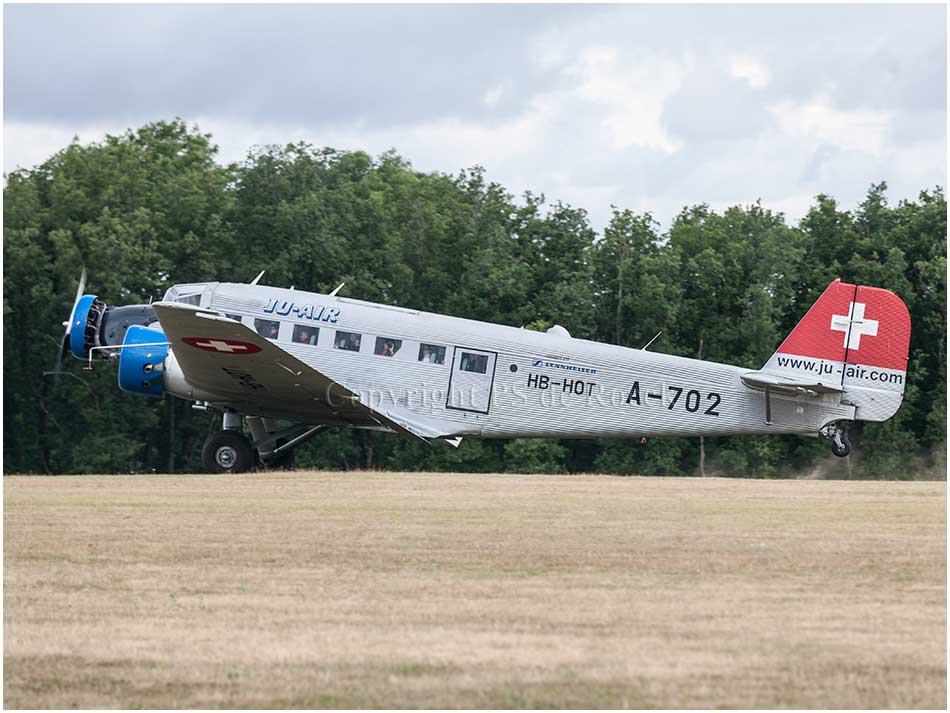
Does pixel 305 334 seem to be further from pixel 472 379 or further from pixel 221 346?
pixel 472 379

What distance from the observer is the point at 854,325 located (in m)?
21.8

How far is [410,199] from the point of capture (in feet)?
160

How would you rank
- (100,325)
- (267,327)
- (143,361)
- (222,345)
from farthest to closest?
(100,325), (143,361), (267,327), (222,345)

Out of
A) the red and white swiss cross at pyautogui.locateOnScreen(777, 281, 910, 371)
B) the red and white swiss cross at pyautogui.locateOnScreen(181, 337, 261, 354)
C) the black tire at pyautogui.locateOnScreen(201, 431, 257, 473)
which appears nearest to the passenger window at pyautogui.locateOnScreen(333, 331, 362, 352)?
the red and white swiss cross at pyautogui.locateOnScreen(181, 337, 261, 354)

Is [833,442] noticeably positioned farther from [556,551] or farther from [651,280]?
[651,280]

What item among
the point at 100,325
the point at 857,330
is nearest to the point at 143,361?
the point at 100,325

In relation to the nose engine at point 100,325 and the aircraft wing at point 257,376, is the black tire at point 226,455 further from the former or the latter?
the nose engine at point 100,325

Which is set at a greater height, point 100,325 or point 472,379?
point 100,325

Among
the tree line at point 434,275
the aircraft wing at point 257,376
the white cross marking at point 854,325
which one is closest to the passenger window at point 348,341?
the aircraft wing at point 257,376

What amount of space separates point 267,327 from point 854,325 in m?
9.09

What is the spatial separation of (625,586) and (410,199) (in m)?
38.2

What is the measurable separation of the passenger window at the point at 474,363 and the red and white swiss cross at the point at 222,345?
10.8 feet

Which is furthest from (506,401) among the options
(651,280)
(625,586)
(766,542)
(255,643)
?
(651,280)

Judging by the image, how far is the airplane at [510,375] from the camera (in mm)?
21766
